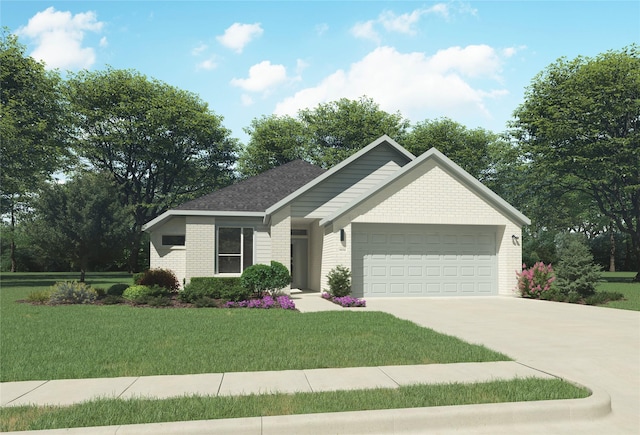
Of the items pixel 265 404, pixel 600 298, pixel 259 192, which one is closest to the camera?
pixel 265 404

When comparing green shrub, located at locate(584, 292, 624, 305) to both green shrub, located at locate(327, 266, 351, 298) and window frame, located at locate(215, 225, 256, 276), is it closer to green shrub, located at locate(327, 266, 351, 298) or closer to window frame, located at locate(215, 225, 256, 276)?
green shrub, located at locate(327, 266, 351, 298)

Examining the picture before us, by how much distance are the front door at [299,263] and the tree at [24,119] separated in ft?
58.8

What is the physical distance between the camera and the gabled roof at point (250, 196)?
71.4ft

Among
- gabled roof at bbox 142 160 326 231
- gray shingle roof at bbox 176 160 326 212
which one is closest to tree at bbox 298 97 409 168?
gray shingle roof at bbox 176 160 326 212

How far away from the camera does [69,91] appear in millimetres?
43781

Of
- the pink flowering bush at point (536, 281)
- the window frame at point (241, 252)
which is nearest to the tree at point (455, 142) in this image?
the pink flowering bush at point (536, 281)

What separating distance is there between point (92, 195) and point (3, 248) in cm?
3512

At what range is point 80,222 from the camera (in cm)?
2764

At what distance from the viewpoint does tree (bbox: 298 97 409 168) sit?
166 feet

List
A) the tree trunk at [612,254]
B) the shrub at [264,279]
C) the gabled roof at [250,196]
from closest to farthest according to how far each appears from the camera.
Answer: the shrub at [264,279] → the gabled roof at [250,196] → the tree trunk at [612,254]

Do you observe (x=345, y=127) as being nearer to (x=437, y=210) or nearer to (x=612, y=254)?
(x=612, y=254)

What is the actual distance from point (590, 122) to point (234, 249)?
81.5 feet

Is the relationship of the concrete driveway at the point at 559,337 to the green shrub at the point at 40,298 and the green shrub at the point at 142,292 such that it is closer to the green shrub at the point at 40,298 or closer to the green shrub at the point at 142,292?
the green shrub at the point at 142,292

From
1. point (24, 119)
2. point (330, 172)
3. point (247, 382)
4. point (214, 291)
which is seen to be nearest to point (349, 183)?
point (330, 172)
